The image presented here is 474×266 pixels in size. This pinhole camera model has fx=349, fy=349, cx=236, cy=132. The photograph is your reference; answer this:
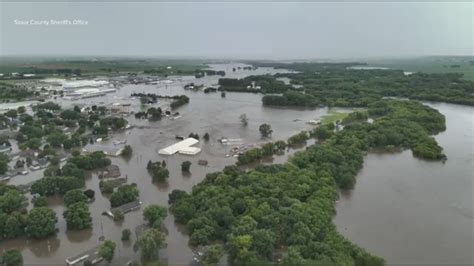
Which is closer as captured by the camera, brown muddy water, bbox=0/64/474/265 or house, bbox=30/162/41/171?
brown muddy water, bbox=0/64/474/265

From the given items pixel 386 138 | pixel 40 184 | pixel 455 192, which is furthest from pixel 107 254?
pixel 386 138

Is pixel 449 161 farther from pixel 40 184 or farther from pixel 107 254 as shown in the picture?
pixel 40 184

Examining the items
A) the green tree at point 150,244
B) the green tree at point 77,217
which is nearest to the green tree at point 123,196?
the green tree at point 77,217

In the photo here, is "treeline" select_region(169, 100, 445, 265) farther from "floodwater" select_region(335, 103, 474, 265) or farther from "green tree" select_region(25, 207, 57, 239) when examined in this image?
"green tree" select_region(25, 207, 57, 239)

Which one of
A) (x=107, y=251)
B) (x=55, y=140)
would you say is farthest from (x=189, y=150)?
(x=107, y=251)

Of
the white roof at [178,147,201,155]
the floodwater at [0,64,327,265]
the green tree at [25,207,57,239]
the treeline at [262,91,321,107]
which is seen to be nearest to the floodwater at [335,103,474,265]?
the floodwater at [0,64,327,265]

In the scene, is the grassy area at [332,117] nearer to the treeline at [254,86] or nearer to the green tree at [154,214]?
the treeline at [254,86]
